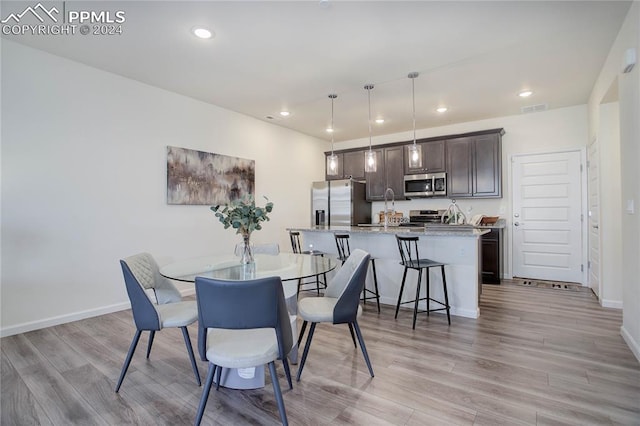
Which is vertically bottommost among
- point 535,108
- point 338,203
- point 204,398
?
point 204,398

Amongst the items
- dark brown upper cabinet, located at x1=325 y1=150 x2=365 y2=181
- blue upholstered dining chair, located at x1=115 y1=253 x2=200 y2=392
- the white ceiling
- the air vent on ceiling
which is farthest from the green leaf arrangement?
the air vent on ceiling

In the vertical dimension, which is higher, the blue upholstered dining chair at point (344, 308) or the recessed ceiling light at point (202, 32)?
the recessed ceiling light at point (202, 32)

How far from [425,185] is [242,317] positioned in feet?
16.4

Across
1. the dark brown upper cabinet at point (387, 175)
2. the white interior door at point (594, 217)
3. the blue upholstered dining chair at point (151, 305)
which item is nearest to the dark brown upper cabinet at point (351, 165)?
the dark brown upper cabinet at point (387, 175)

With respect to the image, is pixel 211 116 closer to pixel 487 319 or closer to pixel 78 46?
pixel 78 46

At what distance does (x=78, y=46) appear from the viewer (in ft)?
10.3

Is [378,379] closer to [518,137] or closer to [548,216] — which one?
[548,216]

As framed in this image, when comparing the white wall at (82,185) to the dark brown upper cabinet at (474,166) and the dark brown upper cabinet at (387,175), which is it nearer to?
the dark brown upper cabinet at (387,175)

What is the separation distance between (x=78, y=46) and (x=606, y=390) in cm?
512

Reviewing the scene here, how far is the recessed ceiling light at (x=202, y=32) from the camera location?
2.79m

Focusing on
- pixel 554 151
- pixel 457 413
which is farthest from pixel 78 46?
pixel 554 151

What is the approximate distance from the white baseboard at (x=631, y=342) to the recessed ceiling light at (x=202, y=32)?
4.30 metres

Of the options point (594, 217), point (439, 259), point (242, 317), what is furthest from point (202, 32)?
point (594, 217)

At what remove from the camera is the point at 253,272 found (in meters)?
2.24
